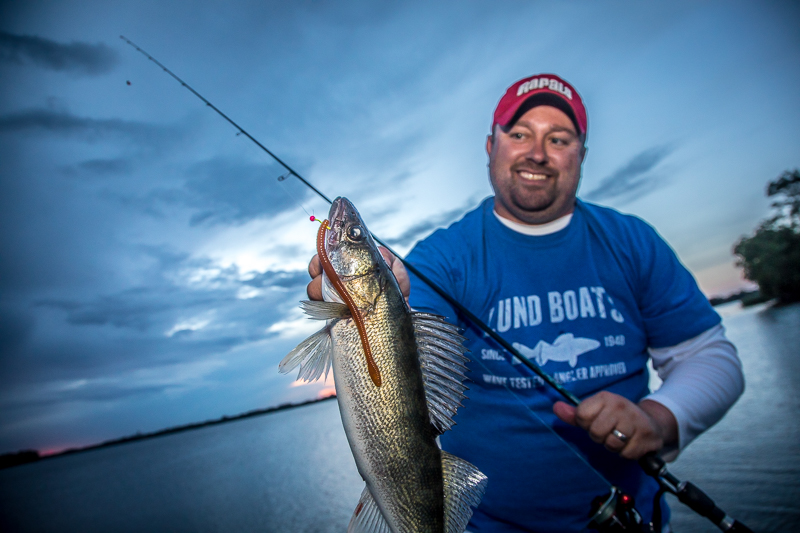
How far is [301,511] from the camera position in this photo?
1712 centimetres

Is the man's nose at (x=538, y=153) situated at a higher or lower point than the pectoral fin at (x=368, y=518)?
higher

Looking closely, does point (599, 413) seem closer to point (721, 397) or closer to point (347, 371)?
point (721, 397)

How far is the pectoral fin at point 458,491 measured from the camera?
149cm

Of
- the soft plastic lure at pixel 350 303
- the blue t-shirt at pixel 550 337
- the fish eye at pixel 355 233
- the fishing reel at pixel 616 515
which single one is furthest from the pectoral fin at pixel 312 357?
the fishing reel at pixel 616 515

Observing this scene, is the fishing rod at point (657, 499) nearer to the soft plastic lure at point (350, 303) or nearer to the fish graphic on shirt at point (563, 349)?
the fish graphic on shirt at point (563, 349)

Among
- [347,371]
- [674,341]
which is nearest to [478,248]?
[674,341]

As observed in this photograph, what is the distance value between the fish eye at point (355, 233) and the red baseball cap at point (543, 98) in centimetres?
207

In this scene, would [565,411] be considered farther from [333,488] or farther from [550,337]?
[333,488]

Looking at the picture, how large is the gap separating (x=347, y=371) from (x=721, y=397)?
2457 millimetres

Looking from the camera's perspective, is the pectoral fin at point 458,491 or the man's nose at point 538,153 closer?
the pectoral fin at point 458,491

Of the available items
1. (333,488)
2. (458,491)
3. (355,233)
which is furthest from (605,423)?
(333,488)

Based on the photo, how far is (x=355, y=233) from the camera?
1.61 meters

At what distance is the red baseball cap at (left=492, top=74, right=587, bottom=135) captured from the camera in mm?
3012

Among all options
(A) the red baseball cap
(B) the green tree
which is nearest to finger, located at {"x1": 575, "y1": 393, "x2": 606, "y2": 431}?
(A) the red baseball cap
